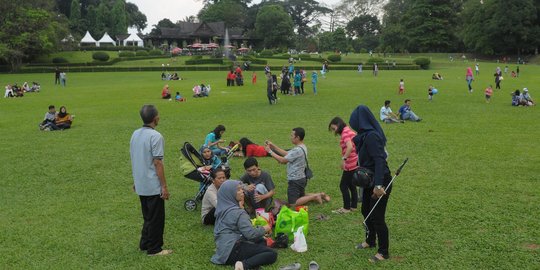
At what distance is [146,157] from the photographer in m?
5.58

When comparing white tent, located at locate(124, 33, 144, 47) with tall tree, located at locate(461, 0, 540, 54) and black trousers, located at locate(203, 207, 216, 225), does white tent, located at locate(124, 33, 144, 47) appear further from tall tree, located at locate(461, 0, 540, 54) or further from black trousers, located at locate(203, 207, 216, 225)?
black trousers, located at locate(203, 207, 216, 225)

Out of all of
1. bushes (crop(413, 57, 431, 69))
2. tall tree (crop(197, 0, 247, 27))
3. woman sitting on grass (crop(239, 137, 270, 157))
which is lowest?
woman sitting on grass (crop(239, 137, 270, 157))

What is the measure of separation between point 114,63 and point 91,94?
3238 centimetres

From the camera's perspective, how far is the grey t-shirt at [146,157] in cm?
553

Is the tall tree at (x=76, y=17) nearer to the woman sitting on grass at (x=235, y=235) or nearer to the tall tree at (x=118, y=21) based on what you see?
the tall tree at (x=118, y=21)

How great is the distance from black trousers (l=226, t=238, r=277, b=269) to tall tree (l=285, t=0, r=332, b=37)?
374 ft

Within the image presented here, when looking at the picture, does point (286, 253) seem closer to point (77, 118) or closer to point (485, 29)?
point (77, 118)

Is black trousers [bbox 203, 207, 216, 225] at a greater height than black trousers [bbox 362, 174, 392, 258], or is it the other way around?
black trousers [bbox 362, 174, 392, 258]

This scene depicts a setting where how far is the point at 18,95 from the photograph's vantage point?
93.6 feet

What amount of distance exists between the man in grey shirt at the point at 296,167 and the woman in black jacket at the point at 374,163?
5.99ft

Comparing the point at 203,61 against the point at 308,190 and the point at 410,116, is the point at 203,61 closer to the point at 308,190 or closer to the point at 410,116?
the point at 410,116

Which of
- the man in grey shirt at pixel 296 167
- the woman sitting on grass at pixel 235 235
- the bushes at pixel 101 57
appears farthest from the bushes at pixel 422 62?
the woman sitting on grass at pixel 235 235

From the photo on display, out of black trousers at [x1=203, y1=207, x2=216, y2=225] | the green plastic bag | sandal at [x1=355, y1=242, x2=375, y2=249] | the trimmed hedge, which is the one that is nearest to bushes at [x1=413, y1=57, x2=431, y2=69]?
the trimmed hedge

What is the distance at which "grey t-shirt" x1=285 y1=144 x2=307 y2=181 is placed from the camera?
736 cm
